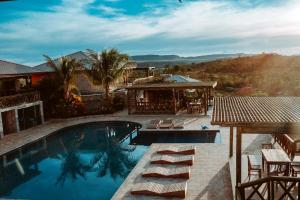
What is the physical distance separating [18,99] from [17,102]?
266 millimetres

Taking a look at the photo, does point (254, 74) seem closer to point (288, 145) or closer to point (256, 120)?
point (288, 145)

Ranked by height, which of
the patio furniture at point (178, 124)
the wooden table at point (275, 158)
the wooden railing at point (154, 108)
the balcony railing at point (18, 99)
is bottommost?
the patio furniture at point (178, 124)

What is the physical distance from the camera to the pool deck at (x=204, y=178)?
1067 centimetres

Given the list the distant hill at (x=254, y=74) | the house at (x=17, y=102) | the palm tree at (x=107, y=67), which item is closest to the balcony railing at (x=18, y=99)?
the house at (x=17, y=102)

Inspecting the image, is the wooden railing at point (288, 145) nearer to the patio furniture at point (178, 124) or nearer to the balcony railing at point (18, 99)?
the patio furniture at point (178, 124)

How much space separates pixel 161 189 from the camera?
10672 mm

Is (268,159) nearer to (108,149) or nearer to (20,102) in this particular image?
(108,149)

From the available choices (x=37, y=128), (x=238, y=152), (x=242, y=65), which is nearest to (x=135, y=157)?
(x=238, y=152)

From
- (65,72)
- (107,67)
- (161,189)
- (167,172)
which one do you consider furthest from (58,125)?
(161,189)

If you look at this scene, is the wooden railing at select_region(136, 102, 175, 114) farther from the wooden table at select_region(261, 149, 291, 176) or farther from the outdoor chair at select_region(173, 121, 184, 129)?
the wooden table at select_region(261, 149, 291, 176)

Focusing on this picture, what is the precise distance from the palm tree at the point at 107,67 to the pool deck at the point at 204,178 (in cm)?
1363

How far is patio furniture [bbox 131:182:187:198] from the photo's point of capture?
10.4 meters

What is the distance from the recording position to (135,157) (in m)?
16.8

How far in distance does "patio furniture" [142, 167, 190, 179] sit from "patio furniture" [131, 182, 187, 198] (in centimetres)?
90
